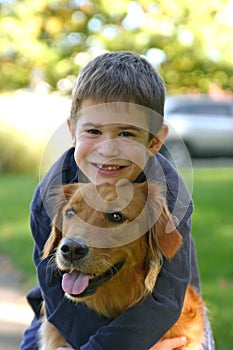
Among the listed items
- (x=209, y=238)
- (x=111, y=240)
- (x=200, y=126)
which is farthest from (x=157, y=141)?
(x=200, y=126)


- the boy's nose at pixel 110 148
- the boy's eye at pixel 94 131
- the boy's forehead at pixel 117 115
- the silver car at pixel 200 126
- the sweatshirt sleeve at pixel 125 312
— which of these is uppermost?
the silver car at pixel 200 126

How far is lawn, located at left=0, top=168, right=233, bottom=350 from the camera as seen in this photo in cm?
569

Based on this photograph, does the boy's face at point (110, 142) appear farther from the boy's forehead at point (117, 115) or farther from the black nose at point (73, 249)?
the black nose at point (73, 249)

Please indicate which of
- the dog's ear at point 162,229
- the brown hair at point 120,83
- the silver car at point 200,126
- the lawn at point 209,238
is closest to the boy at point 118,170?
the brown hair at point 120,83

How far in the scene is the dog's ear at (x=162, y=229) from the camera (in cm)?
305

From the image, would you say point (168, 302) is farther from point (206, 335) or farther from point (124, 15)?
point (124, 15)

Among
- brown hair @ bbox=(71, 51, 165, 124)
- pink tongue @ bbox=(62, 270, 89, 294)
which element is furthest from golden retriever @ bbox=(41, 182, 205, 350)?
brown hair @ bbox=(71, 51, 165, 124)

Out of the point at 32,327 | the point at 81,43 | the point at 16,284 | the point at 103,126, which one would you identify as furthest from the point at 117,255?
the point at 81,43

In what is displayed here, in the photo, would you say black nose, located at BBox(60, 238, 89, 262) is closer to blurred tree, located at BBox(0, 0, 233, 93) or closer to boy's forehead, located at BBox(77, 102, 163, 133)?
boy's forehead, located at BBox(77, 102, 163, 133)

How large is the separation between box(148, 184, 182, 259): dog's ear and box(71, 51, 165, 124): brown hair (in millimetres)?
431

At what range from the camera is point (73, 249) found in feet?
9.45

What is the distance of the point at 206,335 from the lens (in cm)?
362

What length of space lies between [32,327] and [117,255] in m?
1.18

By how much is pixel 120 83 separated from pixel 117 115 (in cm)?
16
